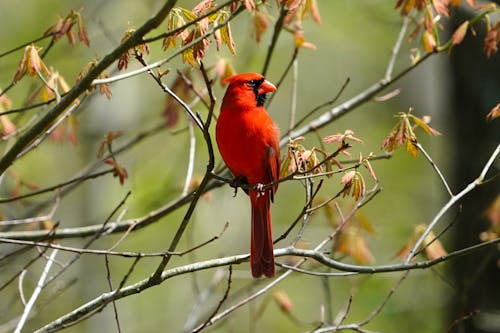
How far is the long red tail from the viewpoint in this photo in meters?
3.38

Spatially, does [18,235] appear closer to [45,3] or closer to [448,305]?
[448,305]

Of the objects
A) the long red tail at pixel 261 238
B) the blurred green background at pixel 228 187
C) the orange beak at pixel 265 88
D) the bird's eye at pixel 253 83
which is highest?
the blurred green background at pixel 228 187

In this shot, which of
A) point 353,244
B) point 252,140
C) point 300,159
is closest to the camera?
point 300,159

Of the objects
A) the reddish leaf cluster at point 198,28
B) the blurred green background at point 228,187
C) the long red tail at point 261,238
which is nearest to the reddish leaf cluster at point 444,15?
the reddish leaf cluster at point 198,28

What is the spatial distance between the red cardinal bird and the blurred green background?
1.53 meters

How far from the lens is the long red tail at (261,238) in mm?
3375

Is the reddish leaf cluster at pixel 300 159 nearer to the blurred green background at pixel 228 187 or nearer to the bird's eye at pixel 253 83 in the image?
the bird's eye at pixel 253 83

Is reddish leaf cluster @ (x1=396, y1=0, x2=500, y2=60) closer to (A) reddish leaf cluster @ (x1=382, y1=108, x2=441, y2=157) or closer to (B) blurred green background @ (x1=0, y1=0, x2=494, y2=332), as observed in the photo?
(A) reddish leaf cluster @ (x1=382, y1=108, x2=441, y2=157)

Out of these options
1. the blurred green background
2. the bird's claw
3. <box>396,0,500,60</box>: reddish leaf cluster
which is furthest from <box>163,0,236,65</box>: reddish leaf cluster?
the blurred green background

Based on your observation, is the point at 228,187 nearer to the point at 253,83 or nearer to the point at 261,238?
Result: the point at 253,83

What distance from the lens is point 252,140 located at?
3723 millimetres

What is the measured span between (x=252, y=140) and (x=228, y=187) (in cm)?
426

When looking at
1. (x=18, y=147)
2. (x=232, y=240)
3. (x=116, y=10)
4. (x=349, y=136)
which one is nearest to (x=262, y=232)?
(x=349, y=136)

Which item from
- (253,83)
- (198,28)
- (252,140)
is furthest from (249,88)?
(198,28)
